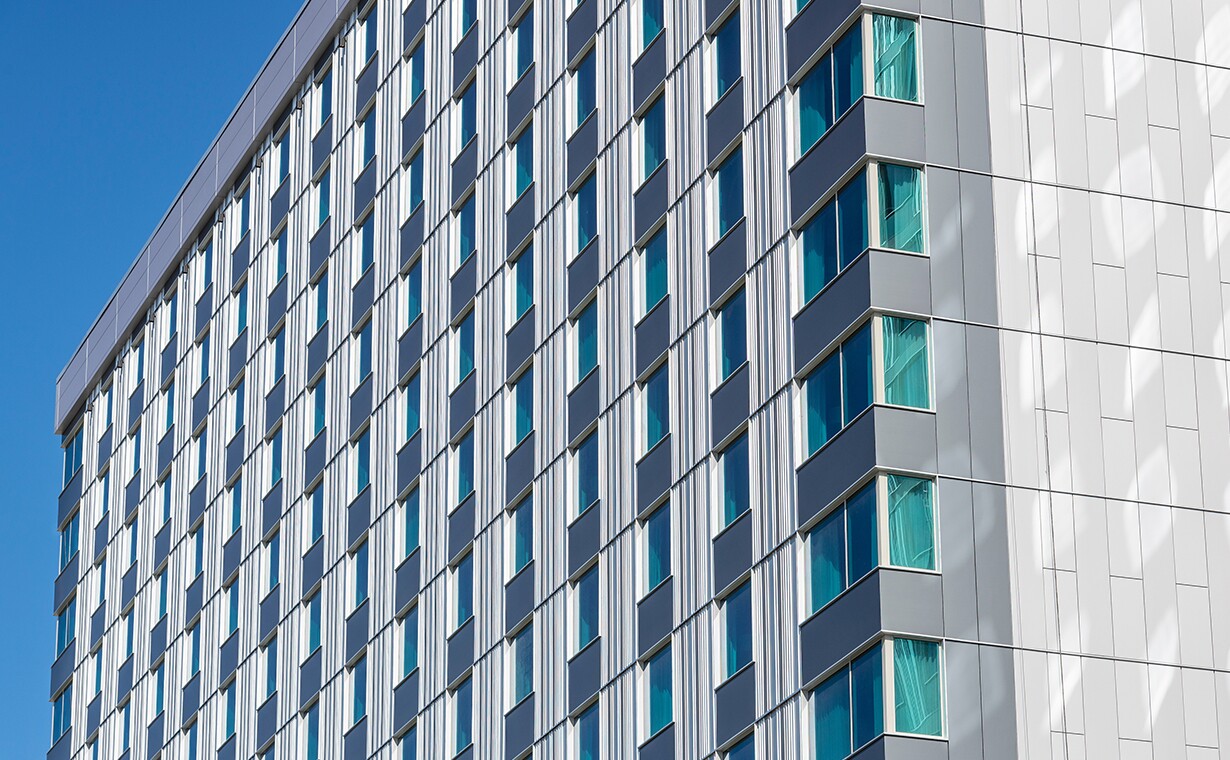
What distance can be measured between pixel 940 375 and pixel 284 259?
37.8 meters

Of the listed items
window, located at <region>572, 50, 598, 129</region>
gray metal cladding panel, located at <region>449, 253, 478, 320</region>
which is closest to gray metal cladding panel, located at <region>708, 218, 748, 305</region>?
window, located at <region>572, 50, 598, 129</region>

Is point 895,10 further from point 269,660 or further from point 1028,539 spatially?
point 269,660

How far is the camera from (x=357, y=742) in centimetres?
6919

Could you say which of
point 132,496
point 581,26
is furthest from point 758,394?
point 132,496

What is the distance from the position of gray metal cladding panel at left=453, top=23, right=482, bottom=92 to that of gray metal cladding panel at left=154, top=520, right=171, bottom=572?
77.5 ft

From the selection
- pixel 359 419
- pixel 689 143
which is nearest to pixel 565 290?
pixel 689 143

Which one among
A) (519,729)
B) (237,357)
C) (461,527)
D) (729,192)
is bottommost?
(519,729)

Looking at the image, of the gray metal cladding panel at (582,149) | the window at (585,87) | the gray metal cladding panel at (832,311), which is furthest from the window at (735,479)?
the window at (585,87)

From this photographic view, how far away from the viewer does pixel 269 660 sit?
75.9 m

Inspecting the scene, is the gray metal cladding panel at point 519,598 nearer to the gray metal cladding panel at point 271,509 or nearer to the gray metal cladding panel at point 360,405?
the gray metal cladding panel at point 360,405

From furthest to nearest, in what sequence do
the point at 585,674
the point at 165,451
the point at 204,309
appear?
the point at 165,451
the point at 204,309
the point at 585,674

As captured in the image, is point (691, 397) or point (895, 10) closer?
point (895, 10)

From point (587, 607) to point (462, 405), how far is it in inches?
405

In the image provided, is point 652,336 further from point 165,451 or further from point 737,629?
point 165,451
